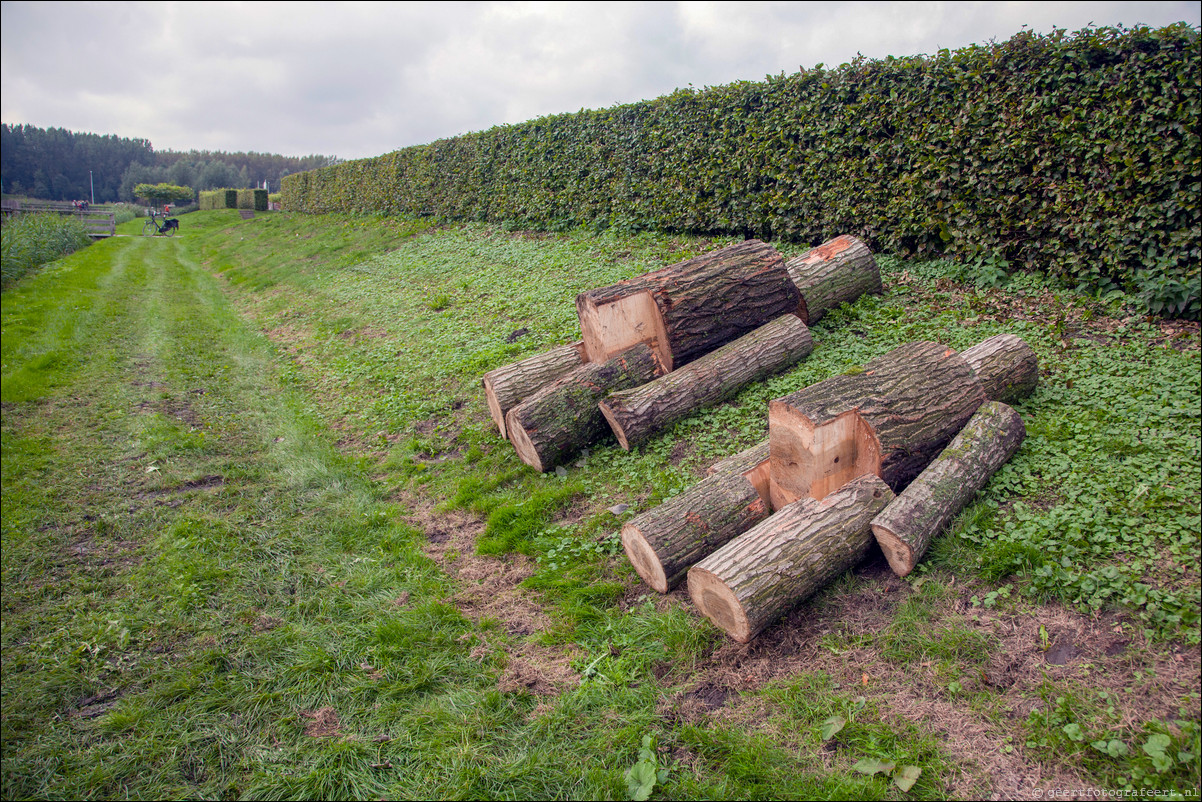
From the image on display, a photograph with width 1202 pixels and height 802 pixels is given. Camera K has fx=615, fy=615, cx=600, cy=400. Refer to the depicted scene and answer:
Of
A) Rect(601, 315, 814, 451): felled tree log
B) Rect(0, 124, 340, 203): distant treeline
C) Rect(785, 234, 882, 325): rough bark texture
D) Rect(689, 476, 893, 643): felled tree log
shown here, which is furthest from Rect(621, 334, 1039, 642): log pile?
Rect(0, 124, 340, 203): distant treeline

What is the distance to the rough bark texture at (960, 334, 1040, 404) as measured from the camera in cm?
452

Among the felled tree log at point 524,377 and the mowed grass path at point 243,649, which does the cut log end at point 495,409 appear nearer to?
the felled tree log at point 524,377

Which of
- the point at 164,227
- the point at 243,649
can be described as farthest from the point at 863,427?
the point at 164,227

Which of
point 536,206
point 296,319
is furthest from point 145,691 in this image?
point 536,206

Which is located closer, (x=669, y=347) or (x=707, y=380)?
(x=707, y=380)

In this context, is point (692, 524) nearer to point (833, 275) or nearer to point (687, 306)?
point (687, 306)

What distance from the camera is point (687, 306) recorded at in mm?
5594

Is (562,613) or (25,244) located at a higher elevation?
(25,244)

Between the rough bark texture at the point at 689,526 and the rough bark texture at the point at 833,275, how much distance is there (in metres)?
2.78

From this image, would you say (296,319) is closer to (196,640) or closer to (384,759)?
(196,640)

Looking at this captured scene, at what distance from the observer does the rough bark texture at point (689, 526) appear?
12.4ft

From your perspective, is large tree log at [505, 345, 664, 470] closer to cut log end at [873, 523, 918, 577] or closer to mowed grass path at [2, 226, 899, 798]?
mowed grass path at [2, 226, 899, 798]

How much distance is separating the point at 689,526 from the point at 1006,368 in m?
2.75

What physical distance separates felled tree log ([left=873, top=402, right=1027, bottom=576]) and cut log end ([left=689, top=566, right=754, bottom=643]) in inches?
39.3
